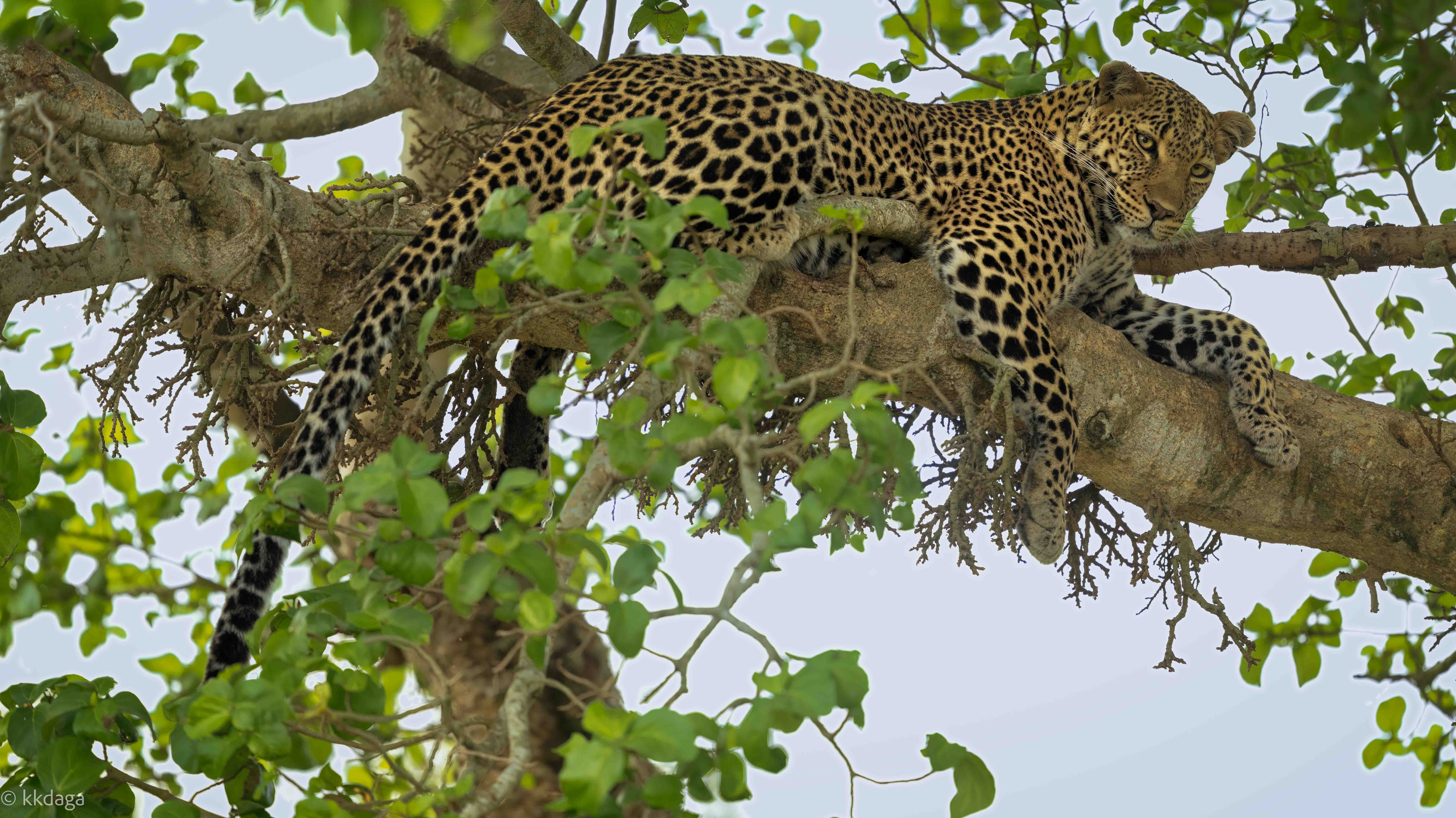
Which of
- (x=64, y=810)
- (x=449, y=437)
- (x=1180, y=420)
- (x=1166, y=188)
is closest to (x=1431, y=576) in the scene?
(x=1180, y=420)

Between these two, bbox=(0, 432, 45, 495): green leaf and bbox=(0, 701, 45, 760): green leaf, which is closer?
bbox=(0, 701, 45, 760): green leaf

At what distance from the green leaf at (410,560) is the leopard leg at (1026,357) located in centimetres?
261

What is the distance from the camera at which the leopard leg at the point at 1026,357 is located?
188 inches

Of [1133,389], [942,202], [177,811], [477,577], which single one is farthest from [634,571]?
[942,202]

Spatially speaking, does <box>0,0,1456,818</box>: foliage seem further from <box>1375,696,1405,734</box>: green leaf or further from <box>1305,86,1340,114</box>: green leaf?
<box>1375,696,1405,734</box>: green leaf

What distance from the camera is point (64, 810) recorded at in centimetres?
312

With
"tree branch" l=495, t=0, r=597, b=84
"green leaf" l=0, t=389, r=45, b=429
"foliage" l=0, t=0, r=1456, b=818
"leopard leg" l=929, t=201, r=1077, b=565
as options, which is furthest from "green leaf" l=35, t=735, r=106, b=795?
"tree branch" l=495, t=0, r=597, b=84

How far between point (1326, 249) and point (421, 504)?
480 cm

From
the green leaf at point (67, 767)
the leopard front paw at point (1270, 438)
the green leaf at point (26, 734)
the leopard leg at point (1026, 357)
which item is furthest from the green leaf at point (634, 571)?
the leopard front paw at point (1270, 438)

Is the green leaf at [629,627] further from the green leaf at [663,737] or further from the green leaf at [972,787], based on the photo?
the green leaf at [972,787]

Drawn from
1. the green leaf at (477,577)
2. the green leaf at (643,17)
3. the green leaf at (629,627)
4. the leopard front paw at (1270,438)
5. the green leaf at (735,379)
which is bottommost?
the green leaf at (629,627)

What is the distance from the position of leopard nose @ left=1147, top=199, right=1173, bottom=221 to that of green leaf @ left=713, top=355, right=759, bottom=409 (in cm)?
382

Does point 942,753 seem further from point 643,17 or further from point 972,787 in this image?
point 643,17

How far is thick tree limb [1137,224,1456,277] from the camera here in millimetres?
5699
